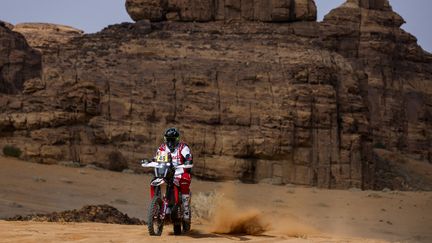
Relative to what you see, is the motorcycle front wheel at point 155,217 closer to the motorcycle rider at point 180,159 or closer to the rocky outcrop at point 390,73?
the motorcycle rider at point 180,159

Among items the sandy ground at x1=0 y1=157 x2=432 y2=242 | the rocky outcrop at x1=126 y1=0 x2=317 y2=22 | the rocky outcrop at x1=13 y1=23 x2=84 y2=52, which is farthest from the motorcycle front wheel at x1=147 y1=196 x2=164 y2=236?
the rocky outcrop at x1=13 y1=23 x2=84 y2=52

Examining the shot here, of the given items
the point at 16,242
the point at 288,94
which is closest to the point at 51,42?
the point at 288,94

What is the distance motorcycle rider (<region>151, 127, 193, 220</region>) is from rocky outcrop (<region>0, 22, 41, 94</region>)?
35992mm

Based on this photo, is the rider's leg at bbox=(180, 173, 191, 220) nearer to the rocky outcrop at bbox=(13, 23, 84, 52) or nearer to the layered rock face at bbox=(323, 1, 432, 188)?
the layered rock face at bbox=(323, 1, 432, 188)

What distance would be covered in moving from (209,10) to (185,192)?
34.6 metres

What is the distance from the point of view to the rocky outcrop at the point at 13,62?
160 ft

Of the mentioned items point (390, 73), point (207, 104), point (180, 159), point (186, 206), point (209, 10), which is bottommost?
point (186, 206)

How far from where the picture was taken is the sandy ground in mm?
13367

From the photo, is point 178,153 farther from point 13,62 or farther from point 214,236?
point 13,62

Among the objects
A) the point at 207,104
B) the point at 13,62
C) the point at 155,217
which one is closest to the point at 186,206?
the point at 155,217

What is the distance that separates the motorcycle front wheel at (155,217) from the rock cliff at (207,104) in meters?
24.9

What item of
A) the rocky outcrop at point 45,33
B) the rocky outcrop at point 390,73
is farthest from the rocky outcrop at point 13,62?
the rocky outcrop at point 390,73

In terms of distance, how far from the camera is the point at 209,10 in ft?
155

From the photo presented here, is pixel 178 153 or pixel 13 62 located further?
pixel 13 62
